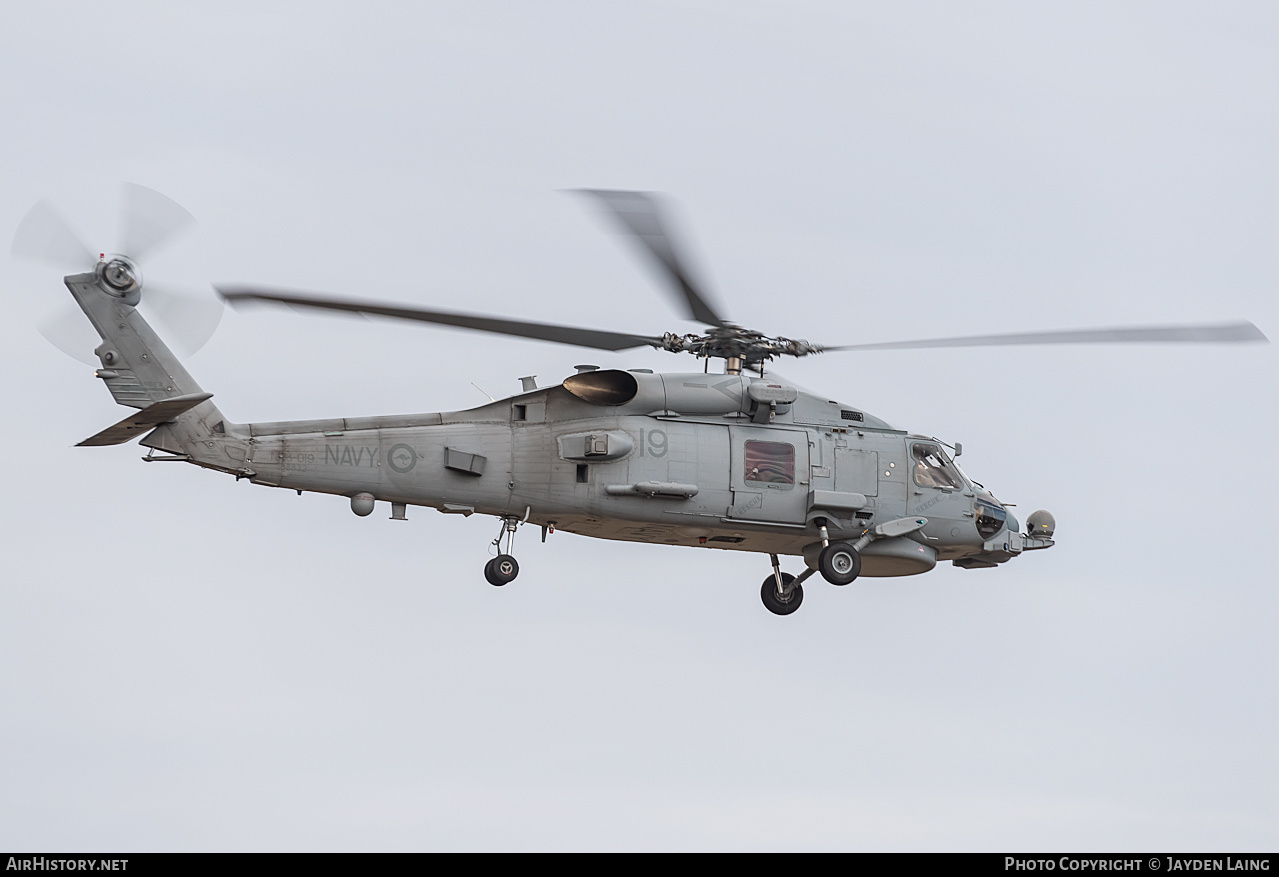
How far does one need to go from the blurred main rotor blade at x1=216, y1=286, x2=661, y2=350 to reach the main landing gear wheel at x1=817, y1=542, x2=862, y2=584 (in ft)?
14.6

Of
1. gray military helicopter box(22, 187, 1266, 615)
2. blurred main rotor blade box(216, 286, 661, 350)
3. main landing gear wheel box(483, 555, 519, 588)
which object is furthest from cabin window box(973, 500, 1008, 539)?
main landing gear wheel box(483, 555, 519, 588)

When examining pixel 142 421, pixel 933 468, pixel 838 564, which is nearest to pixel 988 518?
pixel 933 468

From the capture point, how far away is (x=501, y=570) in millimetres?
30562

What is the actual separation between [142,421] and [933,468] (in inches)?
524

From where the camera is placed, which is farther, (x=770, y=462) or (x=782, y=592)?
(x=782, y=592)

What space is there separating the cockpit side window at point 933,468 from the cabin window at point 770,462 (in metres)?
2.56

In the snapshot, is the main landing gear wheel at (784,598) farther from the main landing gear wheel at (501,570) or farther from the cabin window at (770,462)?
the main landing gear wheel at (501,570)

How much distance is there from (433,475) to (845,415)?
731 centimetres

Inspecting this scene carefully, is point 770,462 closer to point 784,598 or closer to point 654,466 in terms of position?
point 654,466

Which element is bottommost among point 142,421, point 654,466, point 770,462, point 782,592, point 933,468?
point 782,592
